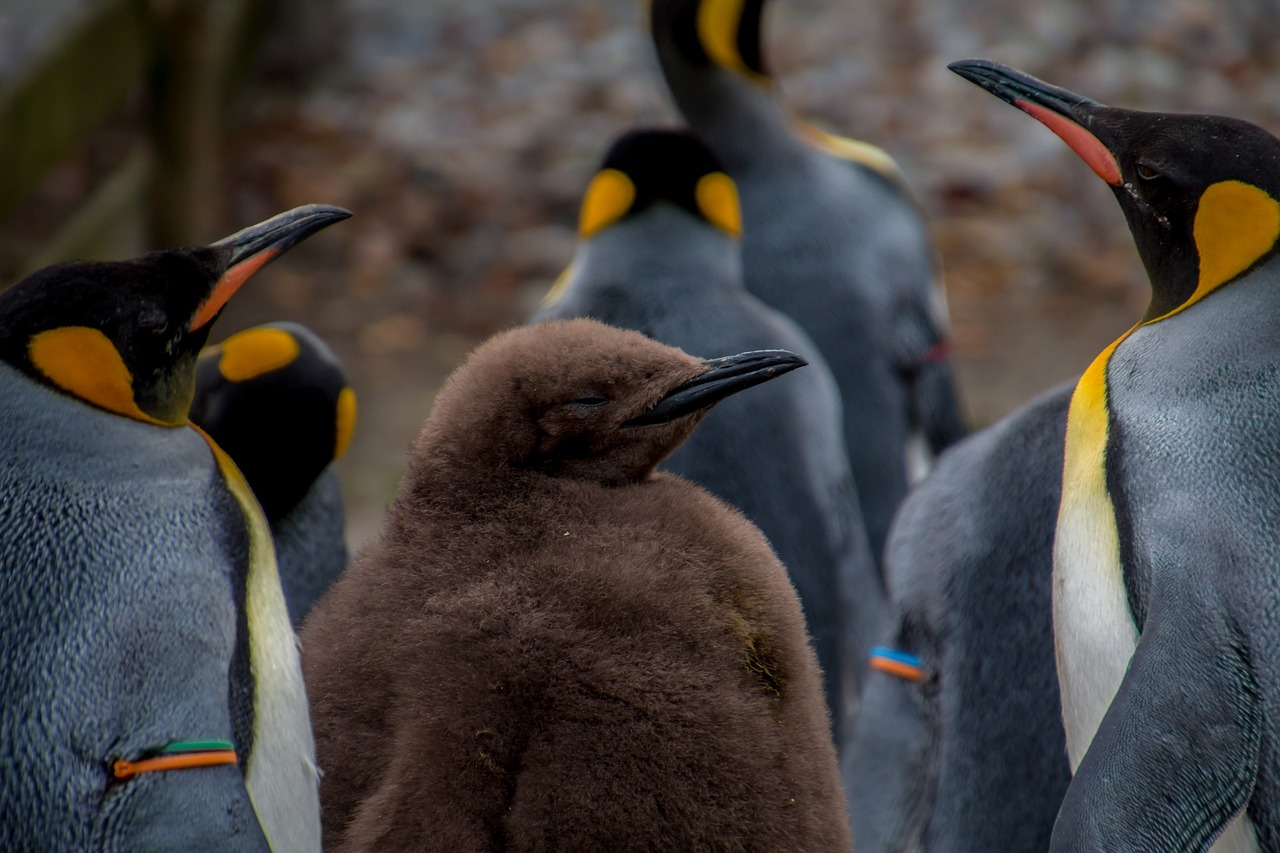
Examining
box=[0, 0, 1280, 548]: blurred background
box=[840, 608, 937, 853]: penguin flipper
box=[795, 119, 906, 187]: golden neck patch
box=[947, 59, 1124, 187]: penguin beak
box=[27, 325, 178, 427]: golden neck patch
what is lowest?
box=[0, 0, 1280, 548]: blurred background

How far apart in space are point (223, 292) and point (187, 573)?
272 millimetres

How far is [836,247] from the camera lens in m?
2.91

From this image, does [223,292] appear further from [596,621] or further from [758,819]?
[758,819]

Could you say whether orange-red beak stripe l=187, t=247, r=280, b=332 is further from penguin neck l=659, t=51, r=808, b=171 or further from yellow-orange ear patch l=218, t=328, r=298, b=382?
penguin neck l=659, t=51, r=808, b=171

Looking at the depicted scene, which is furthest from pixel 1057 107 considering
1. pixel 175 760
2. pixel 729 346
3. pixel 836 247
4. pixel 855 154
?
pixel 855 154

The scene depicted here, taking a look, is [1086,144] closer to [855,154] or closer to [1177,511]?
[1177,511]

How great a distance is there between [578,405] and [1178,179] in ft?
2.05

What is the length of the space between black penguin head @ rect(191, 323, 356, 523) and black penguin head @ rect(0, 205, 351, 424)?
0.43m

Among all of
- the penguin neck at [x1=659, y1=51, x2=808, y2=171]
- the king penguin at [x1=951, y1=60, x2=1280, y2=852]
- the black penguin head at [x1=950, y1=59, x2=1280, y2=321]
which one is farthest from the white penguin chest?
the penguin neck at [x1=659, y1=51, x2=808, y2=171]

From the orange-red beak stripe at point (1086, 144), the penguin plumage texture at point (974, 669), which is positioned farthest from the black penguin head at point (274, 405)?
the orange-red beak stripe at point (1086, 144)

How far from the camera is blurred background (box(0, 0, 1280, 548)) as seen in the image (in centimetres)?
499

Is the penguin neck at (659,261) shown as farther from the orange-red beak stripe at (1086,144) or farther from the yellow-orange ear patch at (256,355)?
the orange-red beak stripe at (1086,144)

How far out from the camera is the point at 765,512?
2.17 metres

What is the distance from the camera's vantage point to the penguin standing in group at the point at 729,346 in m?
2.17
